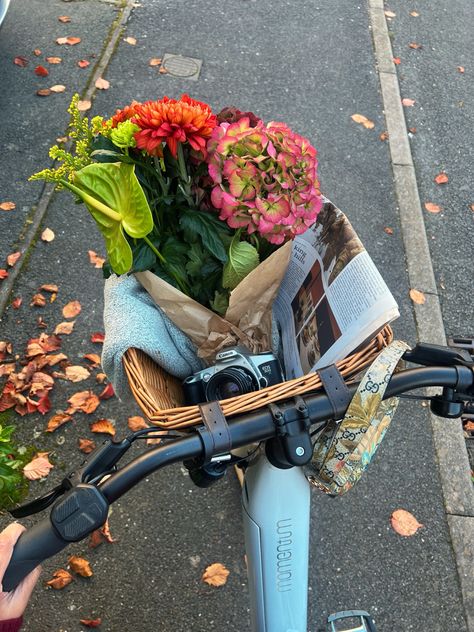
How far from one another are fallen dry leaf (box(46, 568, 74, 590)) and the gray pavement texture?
0.10 ft

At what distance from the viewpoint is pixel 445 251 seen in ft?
11.6

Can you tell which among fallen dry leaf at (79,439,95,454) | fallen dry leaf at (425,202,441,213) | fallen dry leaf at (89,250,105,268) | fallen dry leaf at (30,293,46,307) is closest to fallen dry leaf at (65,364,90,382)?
fallen dry leaf at (79,439,95,454)

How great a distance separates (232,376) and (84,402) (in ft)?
5.22

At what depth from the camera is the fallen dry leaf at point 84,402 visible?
267cm

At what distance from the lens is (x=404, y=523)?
2514 mm

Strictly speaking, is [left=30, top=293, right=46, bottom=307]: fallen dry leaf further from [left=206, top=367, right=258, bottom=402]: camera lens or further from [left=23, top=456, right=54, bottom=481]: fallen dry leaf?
[left=206, top=367, right=258, bottom=402]: camera lens

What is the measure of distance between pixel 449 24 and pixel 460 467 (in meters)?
4.19

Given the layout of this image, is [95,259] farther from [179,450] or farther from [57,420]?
[179,450]

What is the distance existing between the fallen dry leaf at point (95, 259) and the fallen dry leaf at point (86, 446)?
1.00 metres

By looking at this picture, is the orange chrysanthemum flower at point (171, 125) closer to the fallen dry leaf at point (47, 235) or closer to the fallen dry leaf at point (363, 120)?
the fallen dry leaf at point (47, 235)

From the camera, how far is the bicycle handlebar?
976 millimetres

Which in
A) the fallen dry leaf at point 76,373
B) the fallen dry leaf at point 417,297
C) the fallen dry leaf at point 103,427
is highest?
the fallen dry leaf at point 76,373

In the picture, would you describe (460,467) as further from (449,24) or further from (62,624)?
(449,24)

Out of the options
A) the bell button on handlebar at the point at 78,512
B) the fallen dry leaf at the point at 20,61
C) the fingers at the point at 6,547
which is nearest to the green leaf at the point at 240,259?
the bell button on handlebar at the point at 78,512
